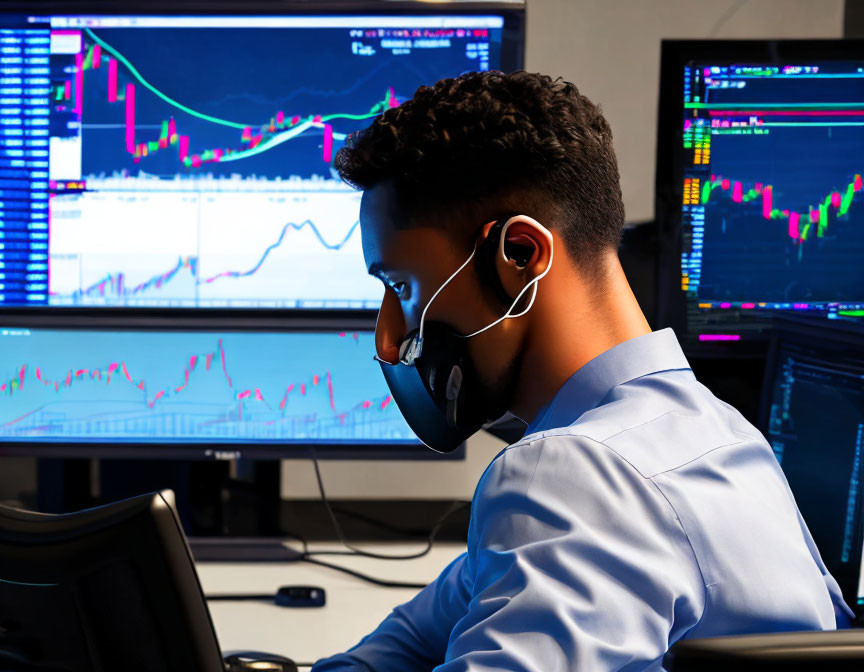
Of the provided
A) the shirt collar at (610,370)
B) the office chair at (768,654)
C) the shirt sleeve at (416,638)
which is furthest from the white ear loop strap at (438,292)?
the office chair at (768,654)

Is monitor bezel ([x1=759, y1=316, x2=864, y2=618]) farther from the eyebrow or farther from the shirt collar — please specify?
the eyebrow

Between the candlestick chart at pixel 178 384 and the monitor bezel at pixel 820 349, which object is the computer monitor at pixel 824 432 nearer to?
the monitor bezel at pixel 820 349

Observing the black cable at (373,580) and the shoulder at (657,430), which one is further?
the black cable at (373,580)

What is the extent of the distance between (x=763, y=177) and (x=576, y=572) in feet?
2.68

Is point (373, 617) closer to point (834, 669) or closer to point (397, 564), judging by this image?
point (397, 564)

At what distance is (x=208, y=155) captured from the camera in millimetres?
1217

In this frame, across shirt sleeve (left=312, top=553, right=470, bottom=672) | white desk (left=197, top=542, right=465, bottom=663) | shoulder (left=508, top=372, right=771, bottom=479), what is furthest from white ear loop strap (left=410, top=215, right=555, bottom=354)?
white desk (left=197, top=542, right=465, bottom=663)

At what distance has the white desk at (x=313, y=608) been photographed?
98cm

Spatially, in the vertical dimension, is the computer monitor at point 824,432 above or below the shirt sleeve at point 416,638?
above

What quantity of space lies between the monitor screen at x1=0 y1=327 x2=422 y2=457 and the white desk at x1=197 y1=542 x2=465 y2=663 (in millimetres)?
176

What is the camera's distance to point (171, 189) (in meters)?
1.22

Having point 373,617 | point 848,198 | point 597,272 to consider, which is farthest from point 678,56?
point 373,617

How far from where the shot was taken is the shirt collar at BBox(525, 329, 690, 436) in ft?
2.17

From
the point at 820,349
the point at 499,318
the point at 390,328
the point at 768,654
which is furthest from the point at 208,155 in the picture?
the point at 768,654
